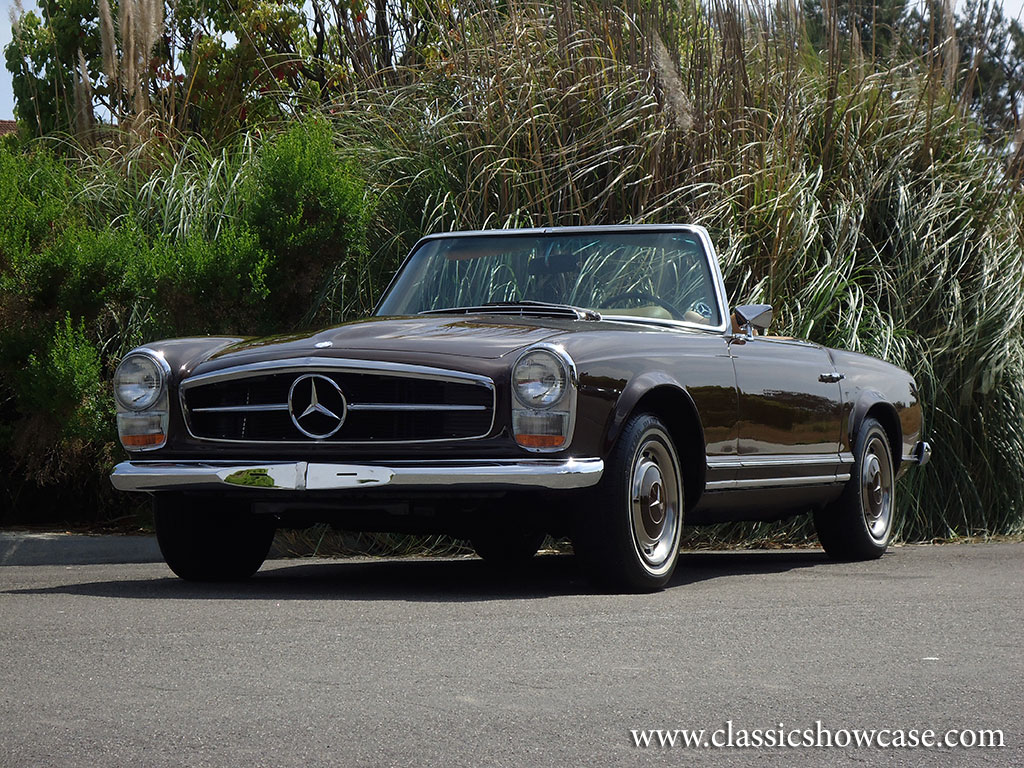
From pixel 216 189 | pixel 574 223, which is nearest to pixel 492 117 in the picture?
pixel 574 223

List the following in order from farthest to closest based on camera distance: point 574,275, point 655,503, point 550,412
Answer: point 574,275 < point 655,503 < point 550,412

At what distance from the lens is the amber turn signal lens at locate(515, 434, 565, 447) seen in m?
5.58

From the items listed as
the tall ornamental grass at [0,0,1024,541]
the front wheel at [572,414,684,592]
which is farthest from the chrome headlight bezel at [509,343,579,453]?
the tall ornamental grass at [0,0,1024,541]

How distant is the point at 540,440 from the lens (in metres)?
5.59

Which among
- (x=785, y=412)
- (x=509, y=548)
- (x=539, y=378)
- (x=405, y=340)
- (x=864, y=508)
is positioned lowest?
(x=509, y=548)

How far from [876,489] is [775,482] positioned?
1.39m

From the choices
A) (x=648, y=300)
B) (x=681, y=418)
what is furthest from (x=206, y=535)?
(x=648, y=300)

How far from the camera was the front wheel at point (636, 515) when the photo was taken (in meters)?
5.71

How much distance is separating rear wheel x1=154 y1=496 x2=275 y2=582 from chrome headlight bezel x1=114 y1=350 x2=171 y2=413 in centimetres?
41

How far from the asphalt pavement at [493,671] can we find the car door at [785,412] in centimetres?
67

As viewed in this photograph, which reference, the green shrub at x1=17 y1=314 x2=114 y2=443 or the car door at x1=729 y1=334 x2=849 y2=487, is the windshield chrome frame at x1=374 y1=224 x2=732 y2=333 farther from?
the green shrub at x1=17 y1=314 x2=114 y2=443

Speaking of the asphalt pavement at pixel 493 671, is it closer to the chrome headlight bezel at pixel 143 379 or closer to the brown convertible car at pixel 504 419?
the brown convertible car at pixel 504 419

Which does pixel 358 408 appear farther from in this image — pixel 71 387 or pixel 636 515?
pixel 71 387

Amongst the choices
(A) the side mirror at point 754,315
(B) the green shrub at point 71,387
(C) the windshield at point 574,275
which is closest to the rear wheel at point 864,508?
(A) the side mirror at point 754,315
